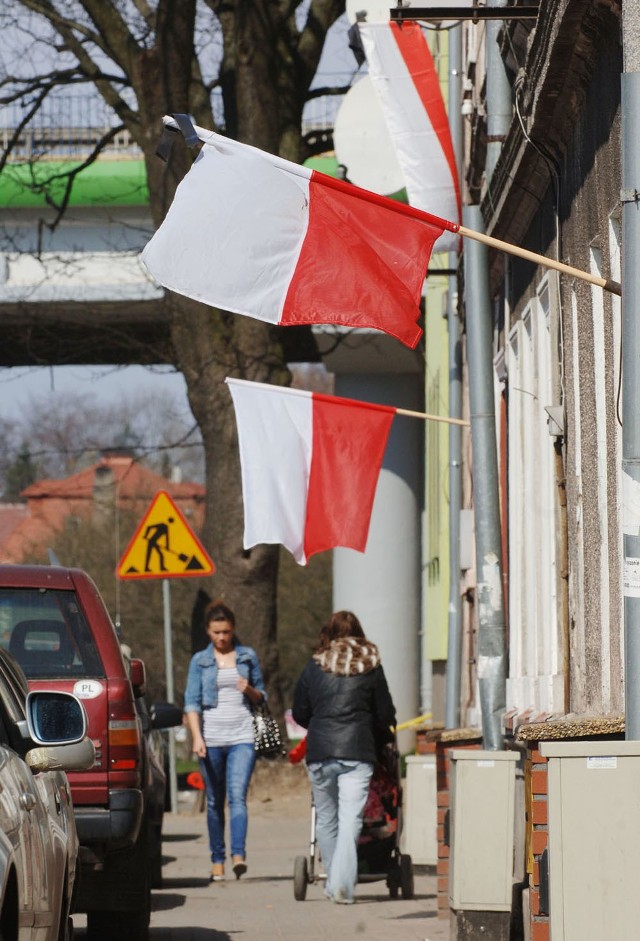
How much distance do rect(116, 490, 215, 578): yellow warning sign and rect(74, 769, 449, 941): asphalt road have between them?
104 inches

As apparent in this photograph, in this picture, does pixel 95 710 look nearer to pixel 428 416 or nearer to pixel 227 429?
pixel 428 416

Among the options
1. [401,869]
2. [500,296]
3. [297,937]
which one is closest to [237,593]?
[500,296]

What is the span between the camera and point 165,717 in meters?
12.4

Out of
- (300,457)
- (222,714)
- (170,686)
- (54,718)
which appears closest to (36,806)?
(54,718)

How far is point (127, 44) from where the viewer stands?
803 inches

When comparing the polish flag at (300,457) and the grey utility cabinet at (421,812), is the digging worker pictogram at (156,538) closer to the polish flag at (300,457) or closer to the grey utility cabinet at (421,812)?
the grey utility cabinet at (421,812)

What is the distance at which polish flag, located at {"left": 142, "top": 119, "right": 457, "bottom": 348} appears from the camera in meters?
7.73

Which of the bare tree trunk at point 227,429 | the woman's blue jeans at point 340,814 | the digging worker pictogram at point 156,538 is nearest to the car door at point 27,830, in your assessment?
the woman's blue jeans at point 340,814

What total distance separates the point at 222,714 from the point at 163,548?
545cm

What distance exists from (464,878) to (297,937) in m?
1.21

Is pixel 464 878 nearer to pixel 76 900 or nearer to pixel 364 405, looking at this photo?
pixel 76 900

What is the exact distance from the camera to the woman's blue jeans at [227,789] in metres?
13.4

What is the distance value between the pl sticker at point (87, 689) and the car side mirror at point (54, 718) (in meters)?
2.58

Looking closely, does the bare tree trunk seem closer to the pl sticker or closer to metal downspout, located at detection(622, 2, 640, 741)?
the pl sticker
